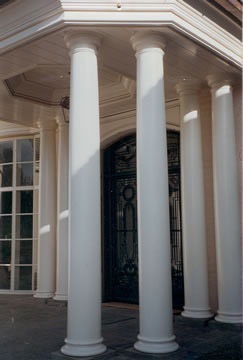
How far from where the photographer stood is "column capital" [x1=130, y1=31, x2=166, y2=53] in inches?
234

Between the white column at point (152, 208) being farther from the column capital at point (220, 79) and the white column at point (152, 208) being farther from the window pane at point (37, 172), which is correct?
Answer: the window pane at point (37, 172)

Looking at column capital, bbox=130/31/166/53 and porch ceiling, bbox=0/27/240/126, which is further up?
porch ceiling, bbox=0/27/240/126

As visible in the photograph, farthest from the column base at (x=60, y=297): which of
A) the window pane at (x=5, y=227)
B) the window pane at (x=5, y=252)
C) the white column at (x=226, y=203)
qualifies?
the white column at (x=226, y=203)

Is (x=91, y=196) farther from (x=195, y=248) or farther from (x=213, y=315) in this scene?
(x=213, y=315)

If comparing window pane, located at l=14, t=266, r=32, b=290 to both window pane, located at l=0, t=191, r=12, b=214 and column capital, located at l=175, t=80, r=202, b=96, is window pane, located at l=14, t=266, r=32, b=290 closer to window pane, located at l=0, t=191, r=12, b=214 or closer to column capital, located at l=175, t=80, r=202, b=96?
window pane, located at l=0, t=191, r=12, b=214

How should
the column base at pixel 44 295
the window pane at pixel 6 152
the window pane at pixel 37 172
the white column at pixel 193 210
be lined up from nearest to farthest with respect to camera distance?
1. the white column at pixel 193 210
2. the column base at pixel 44 295
3. the window pane at pixel 37 172
4. the window pane at pixel 6 152

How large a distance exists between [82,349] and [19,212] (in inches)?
288

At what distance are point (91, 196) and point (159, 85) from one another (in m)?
1.84

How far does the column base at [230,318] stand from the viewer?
23.1 feet

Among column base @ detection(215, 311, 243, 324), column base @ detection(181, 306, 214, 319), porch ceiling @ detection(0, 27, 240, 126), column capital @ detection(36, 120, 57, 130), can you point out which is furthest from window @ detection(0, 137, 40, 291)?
column base @ detection(215, 311, 243, 324)

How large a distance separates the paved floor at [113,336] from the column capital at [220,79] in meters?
4.21

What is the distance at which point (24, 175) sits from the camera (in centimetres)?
1223

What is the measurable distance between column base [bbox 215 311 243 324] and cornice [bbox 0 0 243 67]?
4.50 meters

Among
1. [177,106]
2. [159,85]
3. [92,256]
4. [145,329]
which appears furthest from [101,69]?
[145,329]
